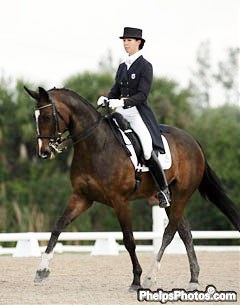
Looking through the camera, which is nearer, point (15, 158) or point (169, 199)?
point (169, 199)

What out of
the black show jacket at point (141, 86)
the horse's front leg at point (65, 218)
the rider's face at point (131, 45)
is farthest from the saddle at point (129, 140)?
the rider's face at point (131, 45)

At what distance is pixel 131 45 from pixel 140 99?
0.66 meters

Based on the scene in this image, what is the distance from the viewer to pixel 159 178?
979 centimetres

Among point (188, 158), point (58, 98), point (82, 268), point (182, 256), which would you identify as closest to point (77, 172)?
point (58, 98)

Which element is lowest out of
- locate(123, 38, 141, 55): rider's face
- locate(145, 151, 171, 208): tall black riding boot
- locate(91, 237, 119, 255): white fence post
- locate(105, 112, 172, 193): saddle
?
locate(91, 237, 119, 255): white fence post

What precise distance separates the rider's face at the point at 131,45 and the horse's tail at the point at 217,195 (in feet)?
6.17

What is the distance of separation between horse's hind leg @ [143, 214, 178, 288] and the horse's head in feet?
5.52

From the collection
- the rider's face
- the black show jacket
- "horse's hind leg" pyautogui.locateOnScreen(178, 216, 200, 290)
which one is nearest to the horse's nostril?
the black show jacket

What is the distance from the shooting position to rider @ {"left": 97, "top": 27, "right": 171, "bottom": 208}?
9.66 m

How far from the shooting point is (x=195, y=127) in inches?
1352

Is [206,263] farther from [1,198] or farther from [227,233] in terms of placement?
[1,198]

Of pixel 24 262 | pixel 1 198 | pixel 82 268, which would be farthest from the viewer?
pixel 1 198

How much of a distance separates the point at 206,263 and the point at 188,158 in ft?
11.6

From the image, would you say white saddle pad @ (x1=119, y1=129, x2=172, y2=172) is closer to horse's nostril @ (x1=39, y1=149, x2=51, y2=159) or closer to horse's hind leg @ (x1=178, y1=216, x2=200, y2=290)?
horse's hind leg @ (x1=178, y1=216, x2=200, y2=290)
